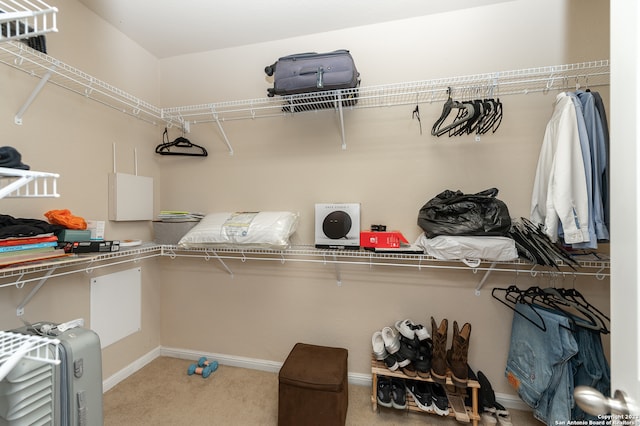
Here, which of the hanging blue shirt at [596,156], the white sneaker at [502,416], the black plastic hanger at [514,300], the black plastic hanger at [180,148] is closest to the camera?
the hanging blue shirt at [596,156]

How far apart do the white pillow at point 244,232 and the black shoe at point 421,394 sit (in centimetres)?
120

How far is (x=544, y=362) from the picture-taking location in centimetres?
135

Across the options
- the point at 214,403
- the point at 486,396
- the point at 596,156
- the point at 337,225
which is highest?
the point at 596,156

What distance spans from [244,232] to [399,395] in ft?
4.54

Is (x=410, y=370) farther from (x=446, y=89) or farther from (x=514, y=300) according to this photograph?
(x=446, y=89)

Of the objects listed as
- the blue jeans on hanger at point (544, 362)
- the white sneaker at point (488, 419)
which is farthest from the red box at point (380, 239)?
the white sneaker at point (488, 419)

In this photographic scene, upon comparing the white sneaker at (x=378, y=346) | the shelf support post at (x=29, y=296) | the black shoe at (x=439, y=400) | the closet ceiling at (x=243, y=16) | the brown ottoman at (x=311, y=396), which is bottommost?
the black shoe at (x=439, y=400)

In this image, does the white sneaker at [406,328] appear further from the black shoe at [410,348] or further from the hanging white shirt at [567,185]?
the hanging white shirt at [567,185]

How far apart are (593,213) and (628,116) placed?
0.91 metres

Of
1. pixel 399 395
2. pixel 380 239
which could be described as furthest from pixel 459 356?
pixel 380 239

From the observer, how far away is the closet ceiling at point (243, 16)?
1.62 metres

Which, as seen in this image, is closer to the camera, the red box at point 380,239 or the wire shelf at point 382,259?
the wire shelf at point 382,259

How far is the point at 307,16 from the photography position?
1.72 meters

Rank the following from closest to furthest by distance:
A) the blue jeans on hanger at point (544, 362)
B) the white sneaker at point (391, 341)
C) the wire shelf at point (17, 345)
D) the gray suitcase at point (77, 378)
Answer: the wire shelf at point (17, 345)
the gray suitcase at point (77, 378)
the blue jeans on hanger at point (544, 362)
the white sneaker at point (391, 341)
